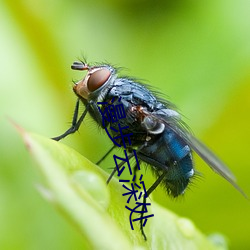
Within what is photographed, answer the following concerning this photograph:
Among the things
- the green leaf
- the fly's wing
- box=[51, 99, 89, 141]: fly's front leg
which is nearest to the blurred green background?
box=[51, 99, 89, 141]: fly's front leg

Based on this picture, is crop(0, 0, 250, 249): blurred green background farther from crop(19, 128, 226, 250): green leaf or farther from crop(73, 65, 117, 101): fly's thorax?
crop(19, 128, 226, 250): green leaf

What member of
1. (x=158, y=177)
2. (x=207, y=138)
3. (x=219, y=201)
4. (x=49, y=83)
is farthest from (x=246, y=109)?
(x=49, y=83)

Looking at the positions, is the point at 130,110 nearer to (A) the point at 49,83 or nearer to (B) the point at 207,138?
(B) the point at 207,138

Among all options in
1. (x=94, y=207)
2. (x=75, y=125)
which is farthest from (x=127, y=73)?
(x=94, y=207)

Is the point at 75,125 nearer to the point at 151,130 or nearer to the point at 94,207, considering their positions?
the point at 151,130

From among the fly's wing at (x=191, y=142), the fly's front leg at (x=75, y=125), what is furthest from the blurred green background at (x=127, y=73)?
the fly's wing at (x=191, y=142)

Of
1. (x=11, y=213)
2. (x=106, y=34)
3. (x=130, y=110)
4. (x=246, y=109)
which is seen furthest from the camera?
(x=106, y=34)

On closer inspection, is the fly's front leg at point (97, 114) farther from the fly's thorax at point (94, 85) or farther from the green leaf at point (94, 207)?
the green leaf at point (94, 207)
